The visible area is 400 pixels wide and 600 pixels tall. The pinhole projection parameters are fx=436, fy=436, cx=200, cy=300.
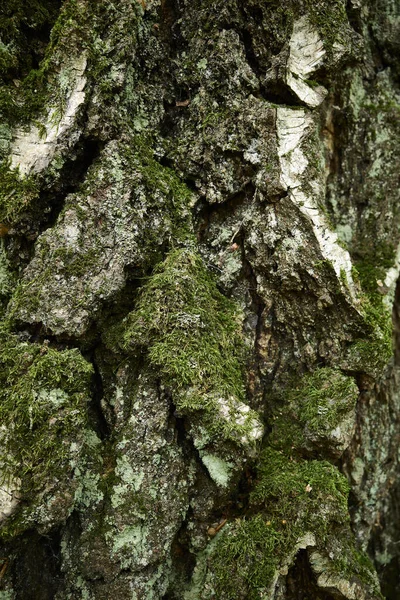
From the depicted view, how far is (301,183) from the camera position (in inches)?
92.4

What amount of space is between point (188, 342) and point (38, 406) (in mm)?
758

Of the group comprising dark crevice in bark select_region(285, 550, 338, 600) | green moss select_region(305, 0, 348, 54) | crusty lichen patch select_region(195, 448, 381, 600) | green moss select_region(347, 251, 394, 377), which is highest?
green moss select_region(305, 0, 348, 54)

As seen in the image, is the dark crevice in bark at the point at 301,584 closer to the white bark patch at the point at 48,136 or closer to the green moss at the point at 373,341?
the green moss at the point at 373,341

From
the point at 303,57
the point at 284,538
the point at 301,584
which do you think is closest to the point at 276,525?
the point at 284,538

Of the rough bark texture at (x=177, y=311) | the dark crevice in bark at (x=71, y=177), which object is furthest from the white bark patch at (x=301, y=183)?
the dark crevice in bark at (x=71, y=177)

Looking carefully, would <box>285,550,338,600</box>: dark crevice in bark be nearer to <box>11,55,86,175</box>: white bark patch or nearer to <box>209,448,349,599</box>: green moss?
<box>209,448,349,599</box>: green moss

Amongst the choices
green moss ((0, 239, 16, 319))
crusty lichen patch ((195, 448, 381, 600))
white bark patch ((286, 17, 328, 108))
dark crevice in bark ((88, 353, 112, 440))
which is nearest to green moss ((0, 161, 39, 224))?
green moss ((0, 239, 16, 319))

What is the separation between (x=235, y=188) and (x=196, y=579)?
2082 millimetres

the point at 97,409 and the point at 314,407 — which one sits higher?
the point at 314,407

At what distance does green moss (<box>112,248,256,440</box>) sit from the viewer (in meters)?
2.13

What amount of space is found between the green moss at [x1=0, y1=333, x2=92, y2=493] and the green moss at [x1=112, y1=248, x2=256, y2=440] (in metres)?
0.32

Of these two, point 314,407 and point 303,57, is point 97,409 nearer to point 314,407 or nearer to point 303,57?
point 314,407

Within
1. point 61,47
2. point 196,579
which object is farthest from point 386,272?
point 61,47

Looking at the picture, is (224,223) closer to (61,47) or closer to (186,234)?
(186,234)
